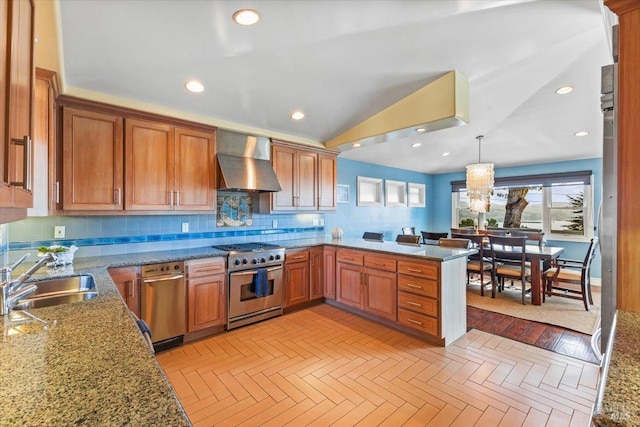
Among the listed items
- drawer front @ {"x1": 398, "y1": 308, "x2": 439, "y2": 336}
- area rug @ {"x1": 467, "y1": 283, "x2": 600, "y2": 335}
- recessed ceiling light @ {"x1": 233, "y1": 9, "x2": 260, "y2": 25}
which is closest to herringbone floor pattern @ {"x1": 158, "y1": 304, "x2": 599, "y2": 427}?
drawer front @ {"x1": 398, "y1": 308, "x2": 439, "y2": 336}

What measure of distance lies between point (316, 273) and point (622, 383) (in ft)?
11.4

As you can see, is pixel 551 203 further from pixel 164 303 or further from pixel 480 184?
pixel 164 303

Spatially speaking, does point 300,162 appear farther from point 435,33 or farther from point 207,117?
point 435,33

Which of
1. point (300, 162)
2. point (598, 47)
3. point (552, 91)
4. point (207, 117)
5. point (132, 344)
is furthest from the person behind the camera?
point (300, 162)

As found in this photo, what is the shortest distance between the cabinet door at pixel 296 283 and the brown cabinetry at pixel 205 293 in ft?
2.67

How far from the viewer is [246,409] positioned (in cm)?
204

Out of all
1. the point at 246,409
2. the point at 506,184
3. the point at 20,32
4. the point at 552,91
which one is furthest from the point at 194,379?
the point at 506,184

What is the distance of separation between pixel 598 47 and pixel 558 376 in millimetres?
2948

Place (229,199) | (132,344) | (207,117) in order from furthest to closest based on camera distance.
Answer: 1. (229,199)
2. (207,117)
3. (132,344)

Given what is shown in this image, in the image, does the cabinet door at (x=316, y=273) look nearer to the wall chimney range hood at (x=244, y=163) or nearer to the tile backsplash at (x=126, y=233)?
the tile backsplash at (x=126, y=233)

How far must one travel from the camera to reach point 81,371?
0.89 metres

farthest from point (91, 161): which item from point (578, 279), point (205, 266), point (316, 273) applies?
point (578, 279)

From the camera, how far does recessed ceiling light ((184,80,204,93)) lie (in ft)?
8.96

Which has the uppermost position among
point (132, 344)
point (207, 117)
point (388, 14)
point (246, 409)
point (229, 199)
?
point (388, 14)
